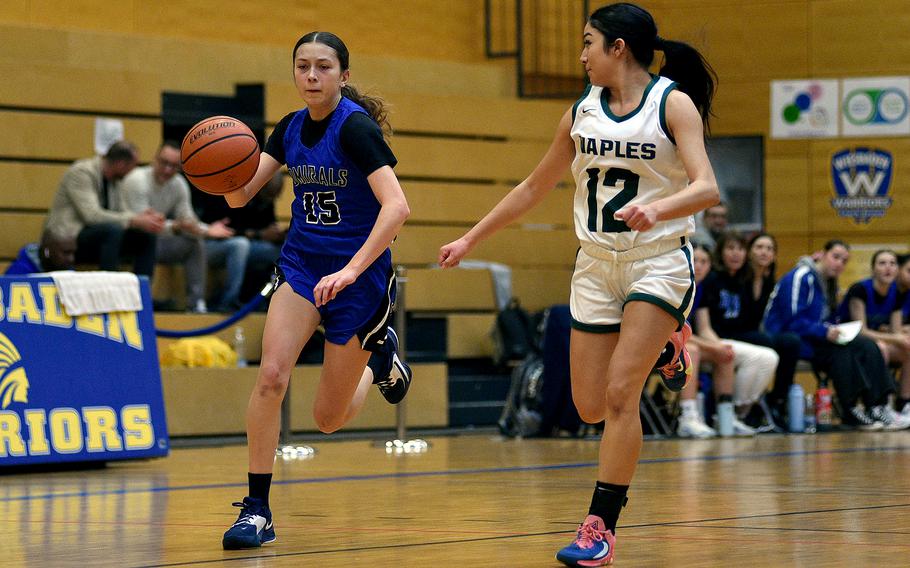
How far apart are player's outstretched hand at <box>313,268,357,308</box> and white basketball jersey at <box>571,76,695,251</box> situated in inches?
29.9

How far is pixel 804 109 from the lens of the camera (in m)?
16.2

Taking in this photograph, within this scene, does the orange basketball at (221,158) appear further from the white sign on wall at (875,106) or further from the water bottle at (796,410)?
the white sign on wall at (875,106)

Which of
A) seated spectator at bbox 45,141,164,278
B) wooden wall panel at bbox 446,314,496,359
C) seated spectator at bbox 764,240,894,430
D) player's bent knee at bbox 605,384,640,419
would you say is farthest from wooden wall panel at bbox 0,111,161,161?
player's bent knee at bbox 605,384,640,419

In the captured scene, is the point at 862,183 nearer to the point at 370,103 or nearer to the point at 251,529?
the point at 370,103

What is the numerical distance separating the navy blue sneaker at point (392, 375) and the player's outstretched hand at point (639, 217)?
1586 millimetres

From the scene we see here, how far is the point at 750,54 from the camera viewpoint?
16516mm

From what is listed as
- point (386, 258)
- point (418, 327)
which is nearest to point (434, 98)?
point (418, 327)

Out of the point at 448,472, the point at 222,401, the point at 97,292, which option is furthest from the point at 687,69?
the point at 222,401

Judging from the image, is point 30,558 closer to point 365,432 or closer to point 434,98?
point 365,432

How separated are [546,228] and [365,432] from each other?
397 centimetres

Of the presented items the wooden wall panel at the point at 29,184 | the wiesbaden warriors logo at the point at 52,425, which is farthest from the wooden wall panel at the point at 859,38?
the wiesbaden warriors logo at the point at 52,425

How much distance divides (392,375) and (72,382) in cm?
328

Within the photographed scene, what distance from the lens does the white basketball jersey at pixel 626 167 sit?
179 inches

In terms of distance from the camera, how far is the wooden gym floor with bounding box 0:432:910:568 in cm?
456
